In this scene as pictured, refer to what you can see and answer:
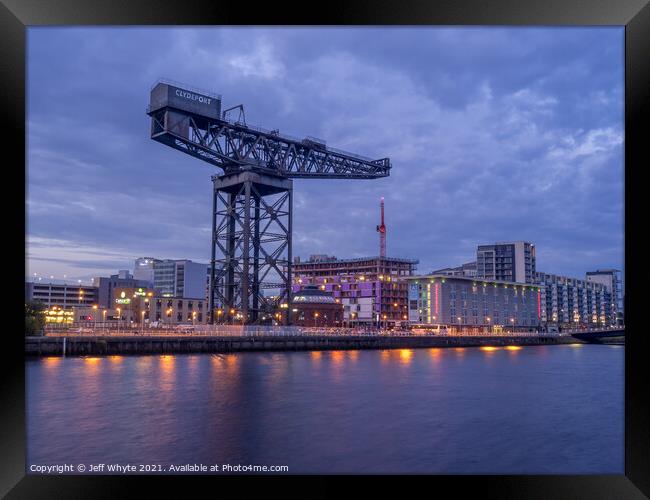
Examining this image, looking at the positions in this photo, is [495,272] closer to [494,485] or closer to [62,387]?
[62,387]

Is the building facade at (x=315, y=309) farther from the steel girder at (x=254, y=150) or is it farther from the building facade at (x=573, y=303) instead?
the building facade at (x=573, y=303)

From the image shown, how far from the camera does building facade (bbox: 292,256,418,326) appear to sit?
110438 millimetres

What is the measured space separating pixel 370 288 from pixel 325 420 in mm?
90818

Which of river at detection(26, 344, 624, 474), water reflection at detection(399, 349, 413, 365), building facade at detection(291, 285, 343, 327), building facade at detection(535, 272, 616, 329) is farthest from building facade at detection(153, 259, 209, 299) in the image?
river at detection(26, 344, 624, 474)

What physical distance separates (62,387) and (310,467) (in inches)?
687

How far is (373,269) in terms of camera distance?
120250mm

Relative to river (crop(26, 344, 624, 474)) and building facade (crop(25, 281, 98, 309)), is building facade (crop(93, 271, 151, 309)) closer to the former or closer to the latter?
building facade (crop(25, 281, 98, 309))

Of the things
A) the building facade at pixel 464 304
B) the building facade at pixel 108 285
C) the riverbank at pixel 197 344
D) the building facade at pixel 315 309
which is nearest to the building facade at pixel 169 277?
the building facade at pixel 108 285

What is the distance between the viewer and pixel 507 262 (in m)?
136

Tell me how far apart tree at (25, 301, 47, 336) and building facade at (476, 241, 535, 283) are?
103 m

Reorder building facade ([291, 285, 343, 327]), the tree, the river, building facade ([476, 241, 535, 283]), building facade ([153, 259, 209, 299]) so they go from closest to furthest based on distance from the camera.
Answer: the river < the tree < building facade ([291, 285, 343, 327]) < building facade ([476, 241, 535, 283]) < building facade ([153, 259, 209, 299])

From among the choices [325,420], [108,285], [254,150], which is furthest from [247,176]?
[108,285]
